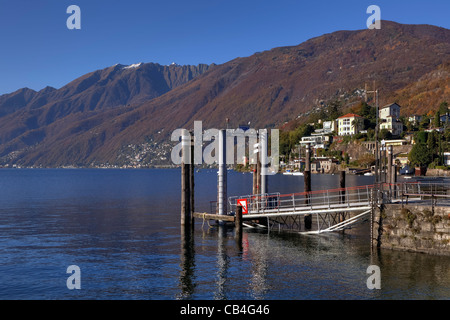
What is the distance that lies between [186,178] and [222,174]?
3331 millimetres

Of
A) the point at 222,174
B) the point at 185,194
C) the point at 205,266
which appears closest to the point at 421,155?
the point at 222,174

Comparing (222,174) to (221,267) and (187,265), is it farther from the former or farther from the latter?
(221,267)

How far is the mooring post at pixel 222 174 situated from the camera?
4009cm

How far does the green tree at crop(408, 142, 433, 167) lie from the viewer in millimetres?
151500

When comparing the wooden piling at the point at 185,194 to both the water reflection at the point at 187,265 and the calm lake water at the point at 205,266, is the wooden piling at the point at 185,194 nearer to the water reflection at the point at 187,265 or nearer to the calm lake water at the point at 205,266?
the water reflection at the point at 187,265

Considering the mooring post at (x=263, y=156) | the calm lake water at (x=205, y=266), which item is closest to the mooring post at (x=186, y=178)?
the calm lake water at (x=205, y=266)

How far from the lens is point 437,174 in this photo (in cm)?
14425

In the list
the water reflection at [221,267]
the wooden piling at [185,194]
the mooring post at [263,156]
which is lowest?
the water reflection at [221,267]

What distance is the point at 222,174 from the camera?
133ft

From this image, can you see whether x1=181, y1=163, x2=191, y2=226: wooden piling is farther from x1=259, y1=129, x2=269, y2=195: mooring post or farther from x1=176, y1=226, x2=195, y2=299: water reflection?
x1=259, y1=129, x2=269, y2=195: mooring post

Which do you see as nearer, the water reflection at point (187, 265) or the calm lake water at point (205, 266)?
the calm lake water at point (205, 266)

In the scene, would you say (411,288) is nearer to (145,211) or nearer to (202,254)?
(202,254)

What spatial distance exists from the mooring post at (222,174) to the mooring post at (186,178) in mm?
2925
